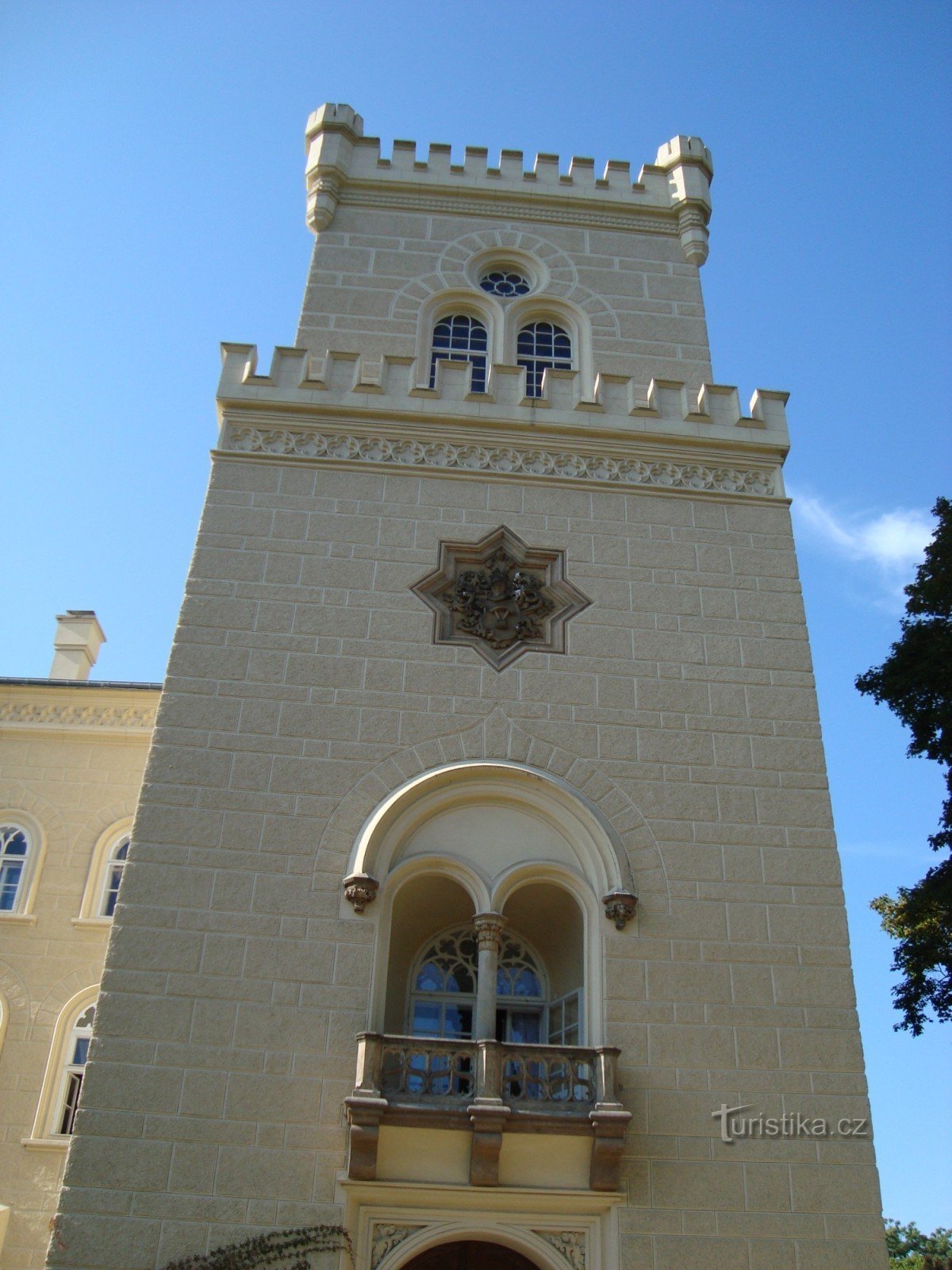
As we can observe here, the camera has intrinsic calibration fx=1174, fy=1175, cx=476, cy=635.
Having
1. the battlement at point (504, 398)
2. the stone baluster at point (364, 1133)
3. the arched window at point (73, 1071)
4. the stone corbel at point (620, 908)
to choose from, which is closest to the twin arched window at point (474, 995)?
the stone corbel at point (620, 908)

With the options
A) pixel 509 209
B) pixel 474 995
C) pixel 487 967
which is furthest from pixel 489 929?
pixel 509 209

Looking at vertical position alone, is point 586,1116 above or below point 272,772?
below

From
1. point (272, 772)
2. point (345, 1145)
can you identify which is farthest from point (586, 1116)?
point (272, 772)

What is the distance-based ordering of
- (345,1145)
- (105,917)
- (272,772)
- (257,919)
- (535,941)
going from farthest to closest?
(105,917), (535,941), (272,772), (257,919), (345,1145)

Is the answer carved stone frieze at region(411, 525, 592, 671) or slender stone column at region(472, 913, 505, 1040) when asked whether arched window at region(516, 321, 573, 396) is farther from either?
slender stone column at region(472, 913, 505, 1040)

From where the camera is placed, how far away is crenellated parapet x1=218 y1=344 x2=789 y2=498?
12.9 m

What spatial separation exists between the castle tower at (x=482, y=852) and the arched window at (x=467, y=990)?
0.04 metres

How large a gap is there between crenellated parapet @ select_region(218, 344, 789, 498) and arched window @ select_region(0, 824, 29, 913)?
618 centimetres

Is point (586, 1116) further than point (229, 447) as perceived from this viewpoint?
No

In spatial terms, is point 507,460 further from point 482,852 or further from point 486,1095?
point 486,1095

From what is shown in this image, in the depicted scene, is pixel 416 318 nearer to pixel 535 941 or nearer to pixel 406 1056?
pixel 535 941

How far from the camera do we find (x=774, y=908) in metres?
10.4

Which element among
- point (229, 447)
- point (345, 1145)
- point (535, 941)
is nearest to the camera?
point (345, 1145)

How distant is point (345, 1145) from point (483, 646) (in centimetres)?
476
